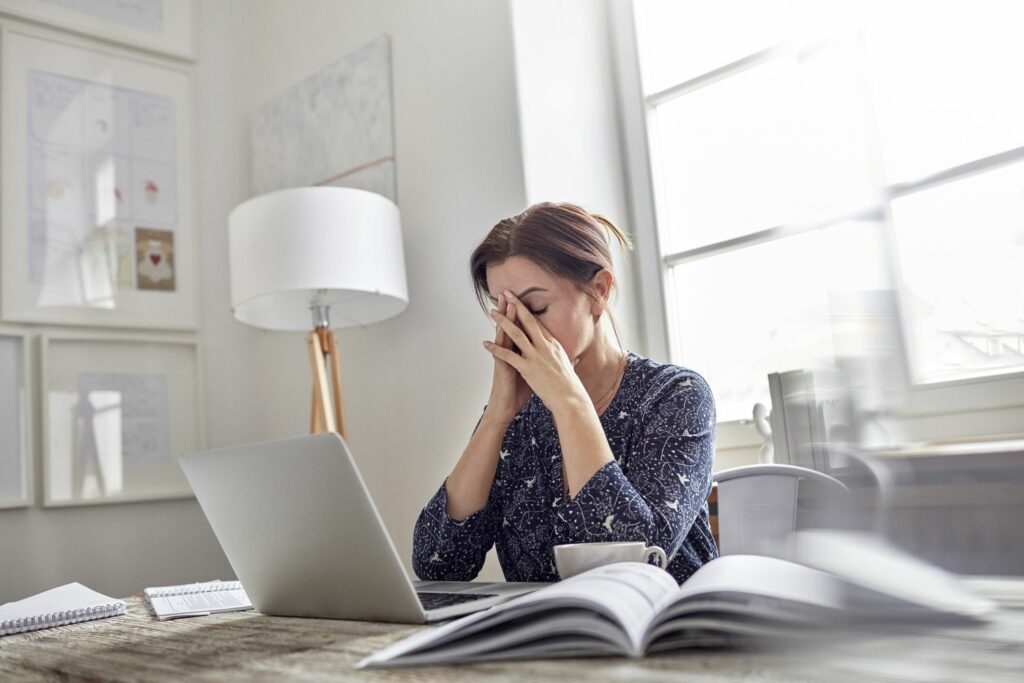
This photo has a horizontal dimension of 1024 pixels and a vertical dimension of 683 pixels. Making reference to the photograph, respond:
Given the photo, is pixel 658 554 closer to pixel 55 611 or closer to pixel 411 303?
pixel 55 611

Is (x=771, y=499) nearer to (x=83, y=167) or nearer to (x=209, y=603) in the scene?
(x=209, y=603)

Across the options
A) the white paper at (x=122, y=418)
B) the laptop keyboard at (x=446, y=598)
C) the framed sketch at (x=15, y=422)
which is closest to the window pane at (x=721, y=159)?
the laptop keyboard at (x=446, y=598)

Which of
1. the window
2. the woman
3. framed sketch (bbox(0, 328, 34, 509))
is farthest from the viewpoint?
framed sketch (bbox(0, 328, 34, 509))

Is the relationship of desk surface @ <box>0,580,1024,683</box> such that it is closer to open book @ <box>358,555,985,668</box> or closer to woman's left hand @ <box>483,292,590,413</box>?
open book @ <box>358,555,985,668</box>

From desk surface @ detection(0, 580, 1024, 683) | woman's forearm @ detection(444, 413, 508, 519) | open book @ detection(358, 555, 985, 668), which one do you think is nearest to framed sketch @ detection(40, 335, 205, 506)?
desk surface @ detection(0, 580, 1024, 683)

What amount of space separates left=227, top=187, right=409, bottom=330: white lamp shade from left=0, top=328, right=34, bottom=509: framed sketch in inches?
25.8

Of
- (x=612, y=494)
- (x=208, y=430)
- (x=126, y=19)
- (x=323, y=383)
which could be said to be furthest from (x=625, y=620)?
(x=126, y=19)

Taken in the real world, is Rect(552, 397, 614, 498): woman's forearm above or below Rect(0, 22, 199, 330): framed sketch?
below

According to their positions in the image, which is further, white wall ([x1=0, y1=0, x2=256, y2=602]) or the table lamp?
white wall ([x1=0, y1=0, x2=256, y2=602])

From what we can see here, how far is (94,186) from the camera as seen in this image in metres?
2.48

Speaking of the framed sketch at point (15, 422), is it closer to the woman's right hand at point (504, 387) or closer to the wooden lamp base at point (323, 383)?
the wooden lamp base at point (323, 383)

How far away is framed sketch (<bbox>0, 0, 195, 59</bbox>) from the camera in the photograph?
243 centimetres

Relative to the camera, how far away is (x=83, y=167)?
2465 mm

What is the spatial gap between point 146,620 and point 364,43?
1831 millimetres
